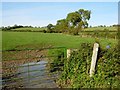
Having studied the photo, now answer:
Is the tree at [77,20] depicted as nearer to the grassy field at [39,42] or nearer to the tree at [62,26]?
the tree at [62,26]

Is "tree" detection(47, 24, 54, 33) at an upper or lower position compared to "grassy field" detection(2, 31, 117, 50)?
upper

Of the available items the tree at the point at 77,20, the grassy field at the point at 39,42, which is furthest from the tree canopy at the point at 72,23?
the grassy field at the point at 39,42

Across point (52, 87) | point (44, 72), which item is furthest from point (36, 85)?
point (44, 72)

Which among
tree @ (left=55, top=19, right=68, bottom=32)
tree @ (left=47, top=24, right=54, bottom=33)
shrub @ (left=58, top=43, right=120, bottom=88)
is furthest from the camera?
tree @ (left=55, top=19, right=68, bottom=32)

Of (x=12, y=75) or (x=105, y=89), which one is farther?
(x=12, y=75)

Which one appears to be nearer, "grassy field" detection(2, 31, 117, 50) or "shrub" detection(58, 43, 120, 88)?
"shrub" detection(58, 43, 120, 88)

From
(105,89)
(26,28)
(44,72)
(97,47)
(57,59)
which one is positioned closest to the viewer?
(105,89)

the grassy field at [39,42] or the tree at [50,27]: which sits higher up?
the tree at [50,27]

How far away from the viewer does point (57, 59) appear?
1076 cm

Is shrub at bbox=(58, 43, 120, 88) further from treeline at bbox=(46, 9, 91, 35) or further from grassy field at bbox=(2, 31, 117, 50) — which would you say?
treeline at bbox=(46, 9, 91, 35)

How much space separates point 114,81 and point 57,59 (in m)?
2.86

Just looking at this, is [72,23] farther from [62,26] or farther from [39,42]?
[39,42]

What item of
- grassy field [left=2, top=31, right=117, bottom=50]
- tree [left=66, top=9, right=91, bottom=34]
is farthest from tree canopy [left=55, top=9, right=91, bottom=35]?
grassy field [left=2, top=31, right=117, bottom=50]

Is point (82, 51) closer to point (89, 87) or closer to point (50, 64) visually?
point (89, 87)
